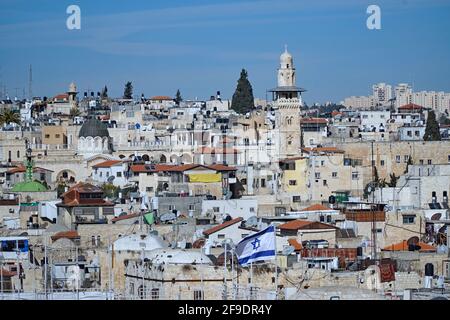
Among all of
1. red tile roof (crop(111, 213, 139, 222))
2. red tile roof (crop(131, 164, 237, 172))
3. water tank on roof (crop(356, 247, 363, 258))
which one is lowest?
water tank on roof (crop(356, 247, 363, 258))

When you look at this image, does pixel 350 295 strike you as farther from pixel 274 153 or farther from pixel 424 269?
pixel 274 153

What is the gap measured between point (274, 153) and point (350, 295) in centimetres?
2118

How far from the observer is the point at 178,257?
589 inches

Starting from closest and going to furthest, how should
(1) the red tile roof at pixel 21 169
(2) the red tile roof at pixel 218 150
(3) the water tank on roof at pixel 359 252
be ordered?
(3) the water tank on roof at pixel 359 252, (1) the red tile roof at pixel 21 169, (2) the red tile roof at pixel 218 150

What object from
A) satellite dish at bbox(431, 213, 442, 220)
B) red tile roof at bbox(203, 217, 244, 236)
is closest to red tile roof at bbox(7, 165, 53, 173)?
satellite dish at bbox(431, 213, 442, 220)

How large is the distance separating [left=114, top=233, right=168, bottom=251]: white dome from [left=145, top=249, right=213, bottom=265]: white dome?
3.40 ft

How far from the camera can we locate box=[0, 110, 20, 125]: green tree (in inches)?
1743

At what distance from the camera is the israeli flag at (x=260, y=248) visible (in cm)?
1362

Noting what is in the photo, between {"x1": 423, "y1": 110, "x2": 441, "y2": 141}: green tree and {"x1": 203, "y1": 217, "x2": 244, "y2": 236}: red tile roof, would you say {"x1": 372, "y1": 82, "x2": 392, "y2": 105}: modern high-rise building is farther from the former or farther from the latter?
{"x1": 203, "y1": 217, "x2": 244, "y2": 236}: red tile roof

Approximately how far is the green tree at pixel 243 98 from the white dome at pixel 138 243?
28.2 m

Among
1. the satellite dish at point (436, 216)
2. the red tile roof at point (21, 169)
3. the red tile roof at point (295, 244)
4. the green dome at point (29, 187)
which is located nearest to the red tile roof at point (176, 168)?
the red tile roof at point (21, 169)

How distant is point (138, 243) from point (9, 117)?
2835 cm

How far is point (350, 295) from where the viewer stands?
1200 centimetres

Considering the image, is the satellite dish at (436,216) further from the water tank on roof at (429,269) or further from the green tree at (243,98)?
the green tree at (243,98)
